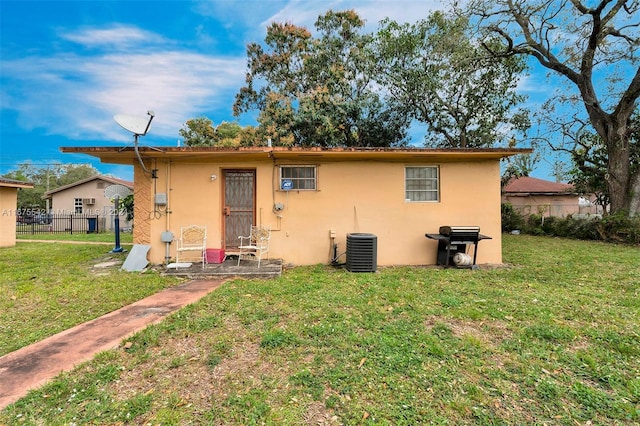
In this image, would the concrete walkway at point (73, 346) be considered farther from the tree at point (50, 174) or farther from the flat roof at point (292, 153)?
the tree at point (50, 174)

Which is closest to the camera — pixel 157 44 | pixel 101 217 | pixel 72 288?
pixel 72 288

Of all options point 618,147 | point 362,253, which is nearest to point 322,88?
point 362,253

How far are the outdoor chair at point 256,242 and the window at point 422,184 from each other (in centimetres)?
349

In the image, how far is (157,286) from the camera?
16.9 ft

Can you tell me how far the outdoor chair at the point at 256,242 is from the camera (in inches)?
265

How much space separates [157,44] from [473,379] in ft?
46.4

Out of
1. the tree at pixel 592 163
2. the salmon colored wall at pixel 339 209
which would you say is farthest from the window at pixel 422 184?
the tree at pixel 592 163

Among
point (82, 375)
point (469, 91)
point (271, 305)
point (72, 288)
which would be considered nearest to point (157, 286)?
point (72, 288)

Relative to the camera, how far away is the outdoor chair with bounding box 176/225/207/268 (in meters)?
6.80

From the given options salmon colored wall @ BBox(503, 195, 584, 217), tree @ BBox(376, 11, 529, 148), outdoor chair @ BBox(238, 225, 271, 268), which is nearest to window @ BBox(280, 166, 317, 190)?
outdoor chair @ BBox(238, 225, 271, 268)

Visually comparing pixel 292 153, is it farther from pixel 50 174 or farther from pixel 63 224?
pixel 50 174

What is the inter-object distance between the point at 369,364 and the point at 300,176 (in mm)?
4990

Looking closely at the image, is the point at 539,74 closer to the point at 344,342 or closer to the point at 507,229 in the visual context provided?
the point at 507,229

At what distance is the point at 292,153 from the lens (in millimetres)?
6496
